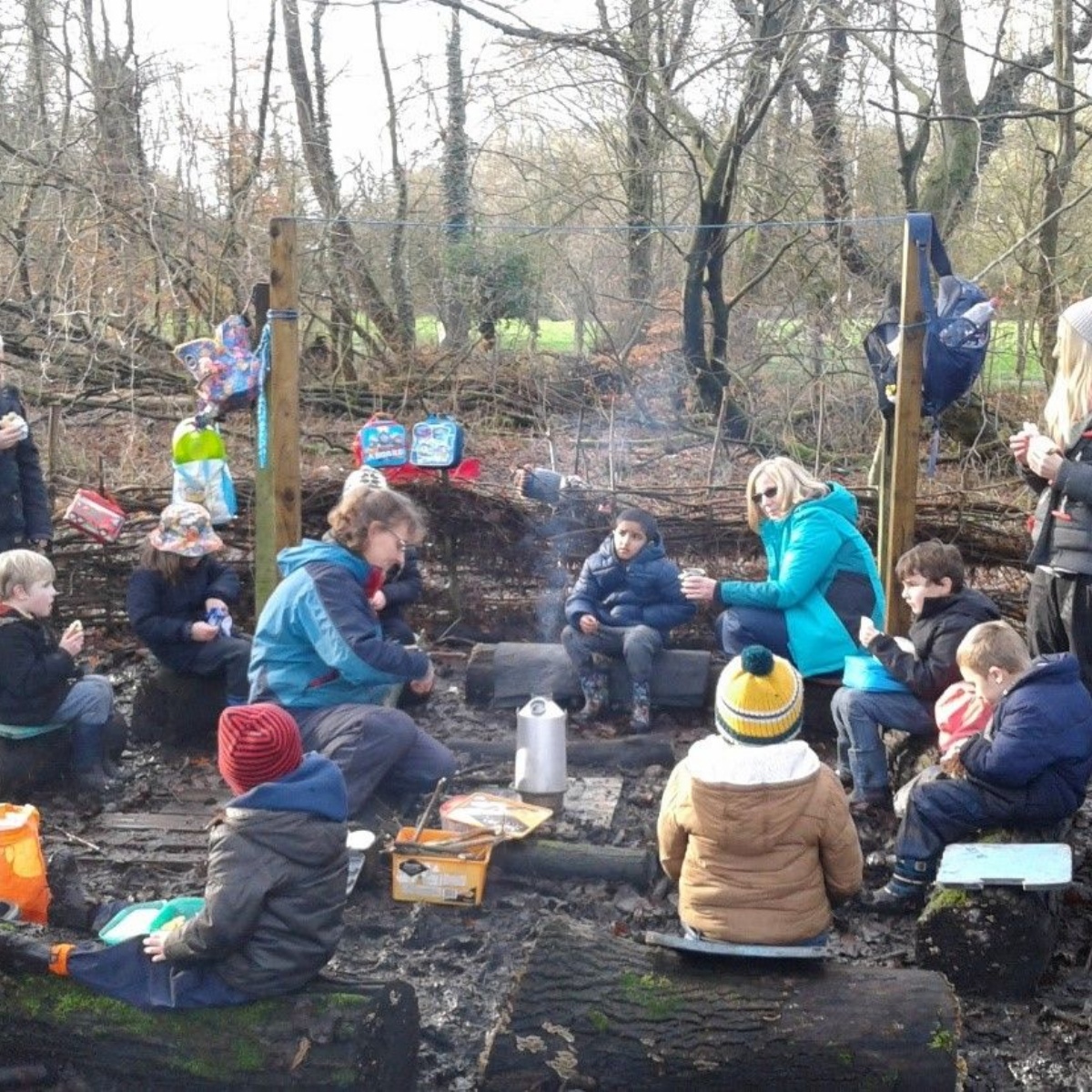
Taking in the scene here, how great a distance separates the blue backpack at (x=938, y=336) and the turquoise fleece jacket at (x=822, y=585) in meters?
0.53

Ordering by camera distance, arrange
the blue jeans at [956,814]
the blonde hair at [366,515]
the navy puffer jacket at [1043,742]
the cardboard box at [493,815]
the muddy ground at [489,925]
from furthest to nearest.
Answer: the blonde hair at [366,515] < the cardboard box at [493,815] < the blue jeans at [956,814] < the navy puffer jacket at [1043,742] < the muddy ground at [489,925]

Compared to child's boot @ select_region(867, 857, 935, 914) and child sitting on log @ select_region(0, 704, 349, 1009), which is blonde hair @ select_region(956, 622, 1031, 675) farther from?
child sitting on log @ select_region(0, 704, 349, 1009)

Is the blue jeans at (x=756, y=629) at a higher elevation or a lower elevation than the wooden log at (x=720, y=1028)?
higher

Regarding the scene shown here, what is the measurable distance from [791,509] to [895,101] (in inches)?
317

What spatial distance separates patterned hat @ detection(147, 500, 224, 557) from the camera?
668 centimetres

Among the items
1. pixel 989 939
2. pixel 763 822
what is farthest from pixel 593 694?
pixel 763 822

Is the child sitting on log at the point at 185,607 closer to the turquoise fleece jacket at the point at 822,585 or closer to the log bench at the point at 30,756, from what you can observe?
the log bench at the point at 30,756

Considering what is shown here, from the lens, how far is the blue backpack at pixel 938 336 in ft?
20.9

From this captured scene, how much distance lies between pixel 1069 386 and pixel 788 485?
155cm

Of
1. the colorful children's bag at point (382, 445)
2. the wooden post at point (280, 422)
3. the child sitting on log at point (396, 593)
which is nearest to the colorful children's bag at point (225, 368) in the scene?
the wooden post at point (280, 422)

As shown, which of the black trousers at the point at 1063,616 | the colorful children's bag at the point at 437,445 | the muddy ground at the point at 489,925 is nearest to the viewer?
the muddy ground at the point at 489,925

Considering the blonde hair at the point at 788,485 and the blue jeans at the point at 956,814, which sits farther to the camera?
the blonde hair at the point at 788,485

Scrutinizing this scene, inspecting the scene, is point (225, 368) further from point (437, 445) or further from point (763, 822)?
point (763, 822)

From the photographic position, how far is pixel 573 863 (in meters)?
5.18
